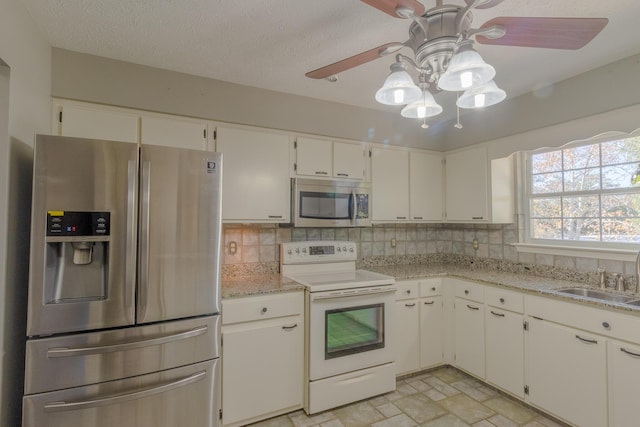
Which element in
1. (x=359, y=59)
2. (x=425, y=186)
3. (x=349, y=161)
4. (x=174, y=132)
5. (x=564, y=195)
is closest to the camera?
(x=359, y=59)

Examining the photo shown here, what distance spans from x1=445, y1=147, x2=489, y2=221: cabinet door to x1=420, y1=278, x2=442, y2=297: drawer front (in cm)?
74

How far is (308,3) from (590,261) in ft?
8.66

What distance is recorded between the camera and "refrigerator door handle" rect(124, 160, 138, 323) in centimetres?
159

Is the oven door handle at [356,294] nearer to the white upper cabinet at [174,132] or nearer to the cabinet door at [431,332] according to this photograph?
the cabinet door at [431,332]

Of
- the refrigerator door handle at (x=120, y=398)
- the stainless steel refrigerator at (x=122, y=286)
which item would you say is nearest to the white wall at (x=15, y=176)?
the stainless steel refrigerator at (x=122, y=286)

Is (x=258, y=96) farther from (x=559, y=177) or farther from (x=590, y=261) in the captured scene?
(x=590, y=261)

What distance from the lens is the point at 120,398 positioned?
156cm

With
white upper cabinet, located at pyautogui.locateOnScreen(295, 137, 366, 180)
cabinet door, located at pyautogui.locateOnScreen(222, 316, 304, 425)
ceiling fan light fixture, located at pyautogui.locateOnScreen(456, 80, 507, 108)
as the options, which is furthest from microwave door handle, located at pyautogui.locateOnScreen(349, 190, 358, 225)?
ceiling fan light fixture, located at pyautogui.locateOnScreen(456, 80, 507, 108)

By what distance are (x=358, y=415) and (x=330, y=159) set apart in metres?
1.98

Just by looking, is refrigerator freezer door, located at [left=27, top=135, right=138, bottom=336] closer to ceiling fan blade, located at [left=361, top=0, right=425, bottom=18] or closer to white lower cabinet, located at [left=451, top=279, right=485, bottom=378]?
ceiling fan blade, located at [left=361, top=0, right=425, bottom=18]

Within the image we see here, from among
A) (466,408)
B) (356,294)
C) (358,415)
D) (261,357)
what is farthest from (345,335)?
(466,408)

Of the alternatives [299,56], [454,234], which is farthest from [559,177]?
[299,56]

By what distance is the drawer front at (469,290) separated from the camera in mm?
2588

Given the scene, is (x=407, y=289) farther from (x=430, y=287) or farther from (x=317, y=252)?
(x=317, y=252)
